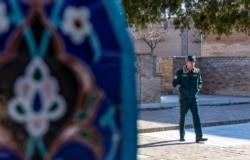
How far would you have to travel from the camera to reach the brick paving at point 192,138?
9852 millimetres

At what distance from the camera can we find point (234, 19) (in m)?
7.18

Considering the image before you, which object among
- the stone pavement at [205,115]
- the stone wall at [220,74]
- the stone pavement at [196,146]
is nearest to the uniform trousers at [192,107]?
the stone pavement at [196,146]

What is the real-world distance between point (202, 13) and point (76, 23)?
5515mm

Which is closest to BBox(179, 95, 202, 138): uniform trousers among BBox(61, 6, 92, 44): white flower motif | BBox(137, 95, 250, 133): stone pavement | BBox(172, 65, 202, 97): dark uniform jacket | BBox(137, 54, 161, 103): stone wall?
BBox(172, 65, 202, 97): dark uniform jacket

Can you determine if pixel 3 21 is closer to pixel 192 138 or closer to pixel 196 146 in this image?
pixel 196 146

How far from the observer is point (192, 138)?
11.9m

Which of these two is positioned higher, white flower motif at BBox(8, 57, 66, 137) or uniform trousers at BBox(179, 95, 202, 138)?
white flower motif at BBox(8, 57, 66, 137)

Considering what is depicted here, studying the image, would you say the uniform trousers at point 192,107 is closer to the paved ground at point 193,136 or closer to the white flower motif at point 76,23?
the paved ground at point 193,136

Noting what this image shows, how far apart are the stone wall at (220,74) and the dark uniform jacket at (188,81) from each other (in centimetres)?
1411

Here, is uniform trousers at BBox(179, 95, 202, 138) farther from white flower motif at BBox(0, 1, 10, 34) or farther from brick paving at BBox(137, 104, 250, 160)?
white flower motif at BBox(0, 1, 10, 34)

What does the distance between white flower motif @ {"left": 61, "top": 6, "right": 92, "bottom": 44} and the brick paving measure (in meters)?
5.77

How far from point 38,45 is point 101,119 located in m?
0.35

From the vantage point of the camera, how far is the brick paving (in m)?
9.85

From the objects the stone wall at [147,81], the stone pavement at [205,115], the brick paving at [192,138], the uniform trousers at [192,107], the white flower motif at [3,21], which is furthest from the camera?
the stone wall at [147,81]
